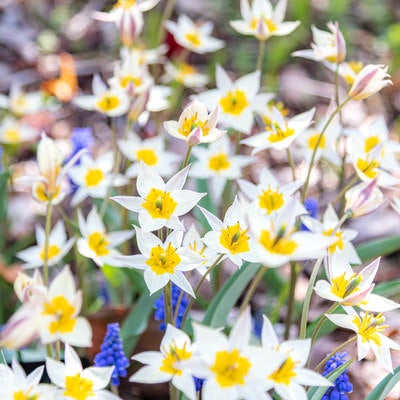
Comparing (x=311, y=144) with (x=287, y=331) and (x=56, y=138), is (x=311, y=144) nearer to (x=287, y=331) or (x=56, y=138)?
(x=287, y=331)

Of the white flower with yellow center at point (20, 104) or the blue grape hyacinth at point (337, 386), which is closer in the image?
the blue grape hyacinth at point (337, 386)

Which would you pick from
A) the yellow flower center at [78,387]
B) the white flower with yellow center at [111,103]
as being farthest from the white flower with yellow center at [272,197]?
the white flower with yellow center at [111,103]

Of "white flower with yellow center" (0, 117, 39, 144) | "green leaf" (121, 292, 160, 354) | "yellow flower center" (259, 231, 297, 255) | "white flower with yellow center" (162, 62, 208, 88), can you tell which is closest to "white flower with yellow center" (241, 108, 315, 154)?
"green leaf" (121, 292, 160, 354)

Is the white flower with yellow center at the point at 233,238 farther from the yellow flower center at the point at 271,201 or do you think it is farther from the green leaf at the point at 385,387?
the green leaf at the point at 385,387

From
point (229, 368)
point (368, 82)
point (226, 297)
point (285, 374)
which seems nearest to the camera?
point (229, 368)

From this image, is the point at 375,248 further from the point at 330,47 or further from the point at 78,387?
the point at 78,387

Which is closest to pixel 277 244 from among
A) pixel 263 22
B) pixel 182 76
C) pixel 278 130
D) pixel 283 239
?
pixel 283 239
